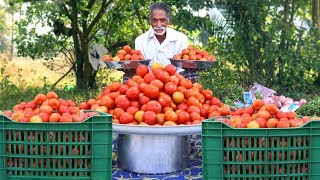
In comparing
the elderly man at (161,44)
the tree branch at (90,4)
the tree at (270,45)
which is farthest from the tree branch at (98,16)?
the elderly man at (161,44)

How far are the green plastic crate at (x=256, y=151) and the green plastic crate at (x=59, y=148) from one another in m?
0.39

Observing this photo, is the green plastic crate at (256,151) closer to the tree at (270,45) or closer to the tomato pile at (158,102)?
the tomato pile at (158,102)

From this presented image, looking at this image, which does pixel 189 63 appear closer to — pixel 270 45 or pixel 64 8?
pixel 270 45

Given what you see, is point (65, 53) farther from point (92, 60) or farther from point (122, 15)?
point (122, 15)

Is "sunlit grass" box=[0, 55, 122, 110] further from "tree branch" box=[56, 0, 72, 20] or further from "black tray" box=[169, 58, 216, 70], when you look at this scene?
"black tray" box=[169, 58, 216, 70]

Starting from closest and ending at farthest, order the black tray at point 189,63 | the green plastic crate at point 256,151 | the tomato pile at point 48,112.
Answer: the green plastic crate at point 256,151 → the tomato pile at point 48,112 → the black tray at point 189,63

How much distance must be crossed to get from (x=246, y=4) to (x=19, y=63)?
6781mm

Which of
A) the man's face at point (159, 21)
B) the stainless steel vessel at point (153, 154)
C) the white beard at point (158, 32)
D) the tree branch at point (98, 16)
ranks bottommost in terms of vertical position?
the stainless steel vessel at point (153, 154)

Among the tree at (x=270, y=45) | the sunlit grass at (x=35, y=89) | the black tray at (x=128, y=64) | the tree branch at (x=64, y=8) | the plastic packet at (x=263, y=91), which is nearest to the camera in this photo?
the plastic packet at (x=263, y=91)

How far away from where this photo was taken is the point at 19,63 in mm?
12367

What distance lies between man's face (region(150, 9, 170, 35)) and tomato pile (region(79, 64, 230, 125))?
1192 mm

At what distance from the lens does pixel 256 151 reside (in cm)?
190

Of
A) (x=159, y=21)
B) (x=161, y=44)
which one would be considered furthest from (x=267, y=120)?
(x=161, y=44)

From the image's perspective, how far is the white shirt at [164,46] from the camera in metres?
4.14
